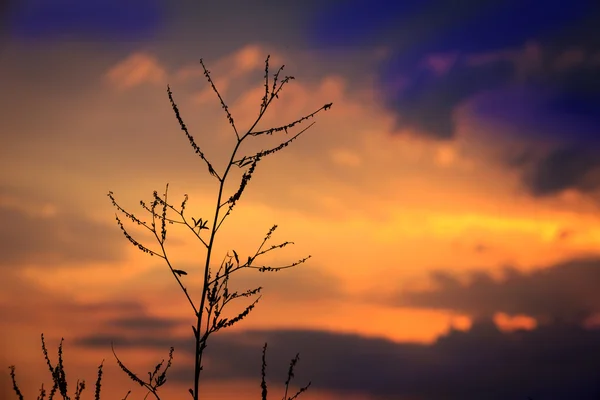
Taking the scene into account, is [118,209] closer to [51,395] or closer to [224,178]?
[224,178]

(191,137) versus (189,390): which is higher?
(191,137)

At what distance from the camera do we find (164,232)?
306 inches

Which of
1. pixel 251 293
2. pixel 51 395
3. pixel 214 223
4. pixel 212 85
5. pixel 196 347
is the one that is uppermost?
Answer: pixel 212 85

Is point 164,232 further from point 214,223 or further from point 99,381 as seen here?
point 99,381

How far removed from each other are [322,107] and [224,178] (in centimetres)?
128

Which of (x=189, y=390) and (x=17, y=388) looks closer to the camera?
(x=189, y=390)

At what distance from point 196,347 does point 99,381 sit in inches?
85.5

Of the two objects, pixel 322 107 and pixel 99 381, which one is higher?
pixel 322 107

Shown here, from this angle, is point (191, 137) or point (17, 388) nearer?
point (191, 137)

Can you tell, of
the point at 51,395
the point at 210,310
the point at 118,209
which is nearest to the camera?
the point at 210,310

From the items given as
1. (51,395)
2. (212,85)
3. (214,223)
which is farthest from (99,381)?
(212,85)

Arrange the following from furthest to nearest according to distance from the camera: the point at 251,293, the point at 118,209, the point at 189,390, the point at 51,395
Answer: the point at 51,395, the point at 118,209, the point at 251,293, the point at 189,390

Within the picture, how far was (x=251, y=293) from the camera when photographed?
7.51 meters

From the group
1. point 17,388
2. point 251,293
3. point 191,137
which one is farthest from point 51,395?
point 191,137
